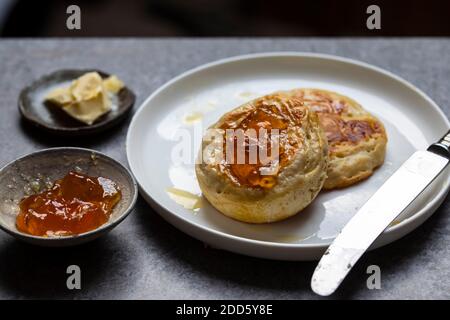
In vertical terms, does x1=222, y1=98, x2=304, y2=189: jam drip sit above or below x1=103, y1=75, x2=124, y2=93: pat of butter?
above

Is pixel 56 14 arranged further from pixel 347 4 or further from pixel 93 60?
pixel 347 4

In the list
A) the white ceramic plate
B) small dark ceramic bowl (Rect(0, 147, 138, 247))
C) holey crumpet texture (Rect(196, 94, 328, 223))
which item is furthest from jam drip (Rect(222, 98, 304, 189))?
small dark ceramic bowl (Rect(0, 147, 138, 247))

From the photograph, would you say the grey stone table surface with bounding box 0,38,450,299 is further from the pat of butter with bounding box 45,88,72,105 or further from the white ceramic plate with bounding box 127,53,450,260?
the pat of butter with bounding box 45,88,72,105

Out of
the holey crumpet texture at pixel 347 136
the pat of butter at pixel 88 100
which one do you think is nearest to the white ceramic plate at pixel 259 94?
the holey crumpet texture at pixel 347 136

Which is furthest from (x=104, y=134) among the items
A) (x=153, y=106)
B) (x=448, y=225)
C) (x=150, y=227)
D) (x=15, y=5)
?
(x=15, y=5)

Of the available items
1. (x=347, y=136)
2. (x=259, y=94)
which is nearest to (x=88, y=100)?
(x=259, y=94)

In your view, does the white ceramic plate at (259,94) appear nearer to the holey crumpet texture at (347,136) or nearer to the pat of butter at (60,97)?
the holey crumpet texture at (347,136)
